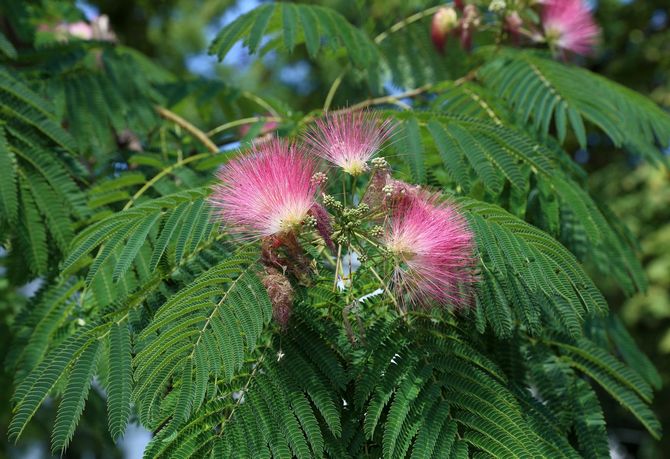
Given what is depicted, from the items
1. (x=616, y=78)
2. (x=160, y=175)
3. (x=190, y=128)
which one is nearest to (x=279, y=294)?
(x=160, y=175)

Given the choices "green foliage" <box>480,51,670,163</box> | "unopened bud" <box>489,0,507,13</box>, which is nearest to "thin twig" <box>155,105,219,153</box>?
"green foliage" <box>480,51,670,163</box>

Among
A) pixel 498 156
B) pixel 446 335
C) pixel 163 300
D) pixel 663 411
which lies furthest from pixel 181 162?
pixel 663 411

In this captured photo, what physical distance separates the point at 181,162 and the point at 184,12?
9209 millimetres

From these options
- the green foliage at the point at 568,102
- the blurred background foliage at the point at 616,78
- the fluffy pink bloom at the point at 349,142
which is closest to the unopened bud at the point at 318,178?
the fluffy pink bloom at the point at 349,142

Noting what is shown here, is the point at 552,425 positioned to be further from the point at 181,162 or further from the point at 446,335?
the point at 181,162

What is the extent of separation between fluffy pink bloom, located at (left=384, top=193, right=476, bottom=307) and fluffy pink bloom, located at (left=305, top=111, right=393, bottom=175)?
0.54ft

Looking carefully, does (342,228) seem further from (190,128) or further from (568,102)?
(190,128)

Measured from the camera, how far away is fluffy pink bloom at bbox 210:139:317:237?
73.2 inches

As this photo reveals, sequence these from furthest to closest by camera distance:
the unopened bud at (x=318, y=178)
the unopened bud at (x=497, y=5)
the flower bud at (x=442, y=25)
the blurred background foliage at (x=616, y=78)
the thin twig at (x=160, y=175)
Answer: the blurred background foliage at (x=616, y=78), the flower bud at (x=442, y=25), the unopened bud at (x=497, y=5), the thin twig at (x=160, y=175), the unopened bud at (x=318, y=178)

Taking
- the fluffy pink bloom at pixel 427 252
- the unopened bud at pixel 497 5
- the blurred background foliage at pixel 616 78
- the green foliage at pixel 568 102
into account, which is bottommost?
the fluffy pink bloom at pixel 427 252

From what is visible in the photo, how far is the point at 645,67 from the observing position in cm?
1141

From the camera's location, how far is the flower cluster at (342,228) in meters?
1.87

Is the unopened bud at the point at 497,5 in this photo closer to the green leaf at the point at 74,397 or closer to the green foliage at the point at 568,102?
the green foliage at the point at 568,102

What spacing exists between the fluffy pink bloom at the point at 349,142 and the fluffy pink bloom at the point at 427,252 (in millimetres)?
164
